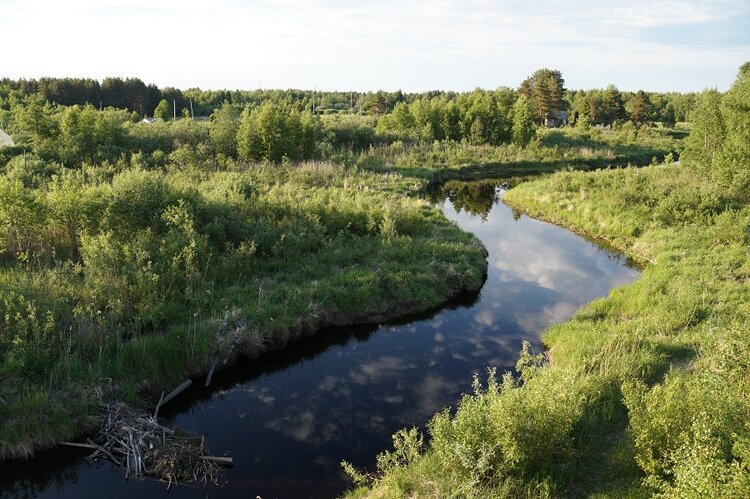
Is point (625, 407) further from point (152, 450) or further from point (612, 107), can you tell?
point (612, 107)

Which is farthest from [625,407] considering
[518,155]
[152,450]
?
[518,155]

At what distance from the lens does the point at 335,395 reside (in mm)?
11258

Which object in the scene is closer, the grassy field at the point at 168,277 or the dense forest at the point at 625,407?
the dense forest at the point at 625,407

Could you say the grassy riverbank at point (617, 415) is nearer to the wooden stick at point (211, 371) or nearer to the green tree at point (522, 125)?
the wooden stick at point (211, 371)

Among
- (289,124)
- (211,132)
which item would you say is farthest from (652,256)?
(211,132)

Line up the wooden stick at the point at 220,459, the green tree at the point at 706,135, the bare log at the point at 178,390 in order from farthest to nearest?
Answer: the green tree at the point at 706,135 → the bare log at the point at 178,390 → the wooden stick at the point at 220,459

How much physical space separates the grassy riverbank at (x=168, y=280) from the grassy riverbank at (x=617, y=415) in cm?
499

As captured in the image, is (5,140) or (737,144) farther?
(5,140)

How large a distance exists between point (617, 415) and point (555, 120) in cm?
7755

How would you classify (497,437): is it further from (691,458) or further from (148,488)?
(148,488)

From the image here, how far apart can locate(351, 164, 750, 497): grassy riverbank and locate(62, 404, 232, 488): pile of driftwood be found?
2.85 meters

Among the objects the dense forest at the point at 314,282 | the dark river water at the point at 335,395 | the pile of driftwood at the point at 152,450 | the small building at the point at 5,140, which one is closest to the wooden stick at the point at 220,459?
the pile of driftwood at the point at 152,450

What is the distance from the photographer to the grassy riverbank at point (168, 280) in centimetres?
970

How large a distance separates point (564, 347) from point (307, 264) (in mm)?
8222
